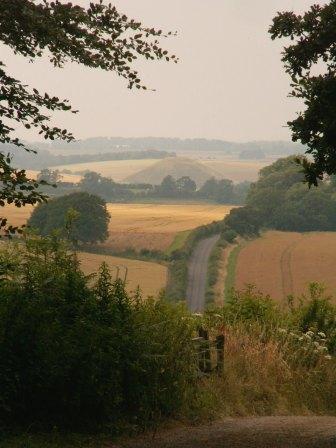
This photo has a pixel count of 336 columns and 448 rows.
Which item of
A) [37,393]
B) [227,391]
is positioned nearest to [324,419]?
[227,391]

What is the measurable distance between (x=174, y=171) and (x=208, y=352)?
172m

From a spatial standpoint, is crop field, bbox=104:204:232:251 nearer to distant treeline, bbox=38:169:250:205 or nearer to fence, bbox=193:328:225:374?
distant treeline, bbox=38:169:250:205

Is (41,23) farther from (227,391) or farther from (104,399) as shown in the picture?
(227,391)

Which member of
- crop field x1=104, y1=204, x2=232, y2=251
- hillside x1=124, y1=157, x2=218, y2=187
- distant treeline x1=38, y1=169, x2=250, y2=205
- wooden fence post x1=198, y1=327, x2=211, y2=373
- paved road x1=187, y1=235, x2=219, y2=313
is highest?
hillside x1=124, y1=157, x2=218, y2=187

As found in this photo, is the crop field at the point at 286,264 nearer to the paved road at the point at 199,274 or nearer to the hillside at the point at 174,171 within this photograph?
the paved road at the point at 199,274

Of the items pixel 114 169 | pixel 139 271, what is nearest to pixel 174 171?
pixel 114 169

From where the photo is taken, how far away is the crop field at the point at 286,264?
55.3 meters

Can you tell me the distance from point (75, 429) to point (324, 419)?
4.17 metres

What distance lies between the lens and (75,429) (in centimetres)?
827

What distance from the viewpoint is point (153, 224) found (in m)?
80.1

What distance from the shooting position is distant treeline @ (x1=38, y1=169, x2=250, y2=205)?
11850cm

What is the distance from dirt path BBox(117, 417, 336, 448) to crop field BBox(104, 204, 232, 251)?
54.5 meters

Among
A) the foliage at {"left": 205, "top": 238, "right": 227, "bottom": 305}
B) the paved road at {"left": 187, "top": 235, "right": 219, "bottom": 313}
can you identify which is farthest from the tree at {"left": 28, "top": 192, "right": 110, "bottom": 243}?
the foliage at {"left": 205, "top": 238, "right": 227, "bottom": 305}

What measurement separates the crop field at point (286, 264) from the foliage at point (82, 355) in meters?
42.1
